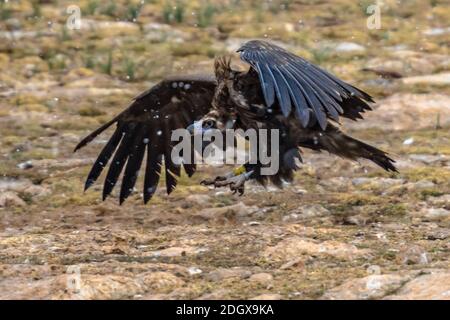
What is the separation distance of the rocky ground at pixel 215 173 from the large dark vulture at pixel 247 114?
1.20 ft

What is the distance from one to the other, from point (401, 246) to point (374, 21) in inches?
306

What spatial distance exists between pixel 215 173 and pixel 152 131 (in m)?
1.01

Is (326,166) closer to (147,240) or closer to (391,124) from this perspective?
(391,124)

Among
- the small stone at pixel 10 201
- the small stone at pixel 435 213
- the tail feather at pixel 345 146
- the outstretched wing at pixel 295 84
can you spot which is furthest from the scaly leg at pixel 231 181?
the small stone at pixel 10 201

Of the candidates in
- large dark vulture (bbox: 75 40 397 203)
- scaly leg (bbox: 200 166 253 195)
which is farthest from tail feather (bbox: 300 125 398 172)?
scaly leg (bbox: 200 166 253 195)

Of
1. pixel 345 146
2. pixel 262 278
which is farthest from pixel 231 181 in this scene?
pixel 262 278

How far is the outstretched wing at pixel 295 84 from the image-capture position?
688 centimetres

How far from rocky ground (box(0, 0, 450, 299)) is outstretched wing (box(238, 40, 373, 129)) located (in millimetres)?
970

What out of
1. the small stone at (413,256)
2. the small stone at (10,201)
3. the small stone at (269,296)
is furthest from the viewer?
the small stone at (10,201)

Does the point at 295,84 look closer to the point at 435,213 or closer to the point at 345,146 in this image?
the point at 345,146

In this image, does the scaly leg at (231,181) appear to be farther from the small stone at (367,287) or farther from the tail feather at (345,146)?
the small stone at (367,287)

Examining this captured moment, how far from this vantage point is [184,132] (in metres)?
9.10

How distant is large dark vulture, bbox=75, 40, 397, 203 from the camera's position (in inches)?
278

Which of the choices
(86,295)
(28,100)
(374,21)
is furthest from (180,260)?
(374,21)
